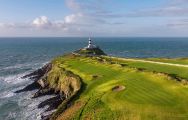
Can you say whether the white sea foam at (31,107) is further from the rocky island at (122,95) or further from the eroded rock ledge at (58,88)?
the rocky island at (122,95)

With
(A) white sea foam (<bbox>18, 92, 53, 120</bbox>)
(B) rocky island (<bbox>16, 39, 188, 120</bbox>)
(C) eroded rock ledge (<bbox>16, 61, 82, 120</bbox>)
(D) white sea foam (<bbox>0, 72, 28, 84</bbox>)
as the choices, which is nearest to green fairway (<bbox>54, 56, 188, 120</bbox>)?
(B) rocky island (<bbox>16, 39, 188, 120</bbox>)

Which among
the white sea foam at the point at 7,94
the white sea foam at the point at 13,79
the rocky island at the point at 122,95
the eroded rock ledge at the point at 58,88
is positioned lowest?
the white sea foam at the point at 13,79

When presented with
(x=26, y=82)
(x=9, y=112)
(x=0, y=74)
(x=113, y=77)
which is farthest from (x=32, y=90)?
(x=0, y=74)

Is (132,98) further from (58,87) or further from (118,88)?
(58,87)


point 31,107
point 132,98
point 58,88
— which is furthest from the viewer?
point 58,88

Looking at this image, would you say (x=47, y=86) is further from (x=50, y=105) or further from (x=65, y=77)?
(x=50, y=105)

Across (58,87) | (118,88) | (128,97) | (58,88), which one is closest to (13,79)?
(58,87)

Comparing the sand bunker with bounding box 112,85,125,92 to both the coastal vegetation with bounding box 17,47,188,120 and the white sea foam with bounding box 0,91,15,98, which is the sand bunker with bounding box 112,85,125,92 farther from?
the white sea foam with bounding box 0,91,15,98

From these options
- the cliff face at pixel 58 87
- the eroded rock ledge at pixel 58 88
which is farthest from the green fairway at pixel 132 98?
the cliff face at pixel 58 87
